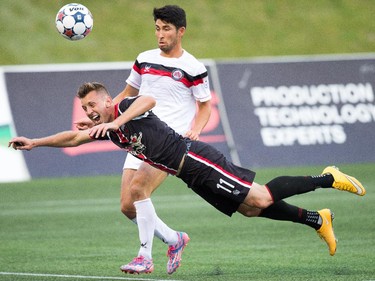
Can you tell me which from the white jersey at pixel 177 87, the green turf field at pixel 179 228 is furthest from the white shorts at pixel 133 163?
the green turf field at pixel 179 228

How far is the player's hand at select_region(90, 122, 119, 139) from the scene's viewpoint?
8219 millimetres

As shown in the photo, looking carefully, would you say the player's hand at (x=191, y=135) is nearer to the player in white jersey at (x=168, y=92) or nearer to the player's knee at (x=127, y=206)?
the player in white jersey at (x=168, y=92)

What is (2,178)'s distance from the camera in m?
18.7

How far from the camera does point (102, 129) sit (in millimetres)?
8234

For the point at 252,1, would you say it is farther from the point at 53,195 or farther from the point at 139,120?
the point at 139,120

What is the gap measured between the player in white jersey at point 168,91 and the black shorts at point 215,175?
29.8 inches

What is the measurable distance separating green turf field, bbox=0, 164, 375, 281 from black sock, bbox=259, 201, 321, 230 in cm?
48

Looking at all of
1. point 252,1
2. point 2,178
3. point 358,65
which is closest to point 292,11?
point 252,1

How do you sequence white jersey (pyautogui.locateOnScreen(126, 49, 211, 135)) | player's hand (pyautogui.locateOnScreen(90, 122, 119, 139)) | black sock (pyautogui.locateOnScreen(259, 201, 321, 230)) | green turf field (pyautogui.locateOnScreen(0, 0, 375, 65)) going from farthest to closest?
green turf field (pyautogui.locateOnScreen(0, 0, 375, 65)), white jersey (pyautogui.locateOnScreen(126, 49, 211, 135)), black sock (pyautogui.locateOnScreen(259, 201, 321, 230)), player's hand (pyautogui.locateOnScreen(90, 122, 119, 139))

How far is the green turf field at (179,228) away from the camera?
9812mm

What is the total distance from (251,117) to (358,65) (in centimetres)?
260

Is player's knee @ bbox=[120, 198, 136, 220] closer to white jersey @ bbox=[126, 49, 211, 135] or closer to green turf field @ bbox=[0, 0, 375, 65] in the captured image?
white jersey @ bbox=[126, 49, 211, 135]

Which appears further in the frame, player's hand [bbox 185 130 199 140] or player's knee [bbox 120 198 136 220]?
player's knee [bbox 120 198 136 220]

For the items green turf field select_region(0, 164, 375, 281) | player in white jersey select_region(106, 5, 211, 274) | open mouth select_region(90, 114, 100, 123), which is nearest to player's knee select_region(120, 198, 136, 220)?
player in white jersey select_region(106, 5, 211, 274)
